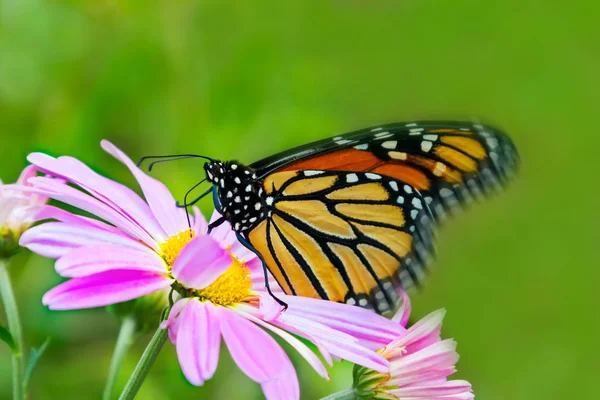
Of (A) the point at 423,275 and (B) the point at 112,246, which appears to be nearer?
(B) the point at 112,246

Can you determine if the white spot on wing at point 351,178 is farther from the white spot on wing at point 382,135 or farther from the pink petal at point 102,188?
the pink petal at point 102,188

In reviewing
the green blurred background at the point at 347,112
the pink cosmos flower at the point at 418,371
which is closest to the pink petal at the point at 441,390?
the pink cosmos flower at the point at 418,371

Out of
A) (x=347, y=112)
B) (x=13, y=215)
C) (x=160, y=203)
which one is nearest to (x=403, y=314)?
(x=160, y=203)

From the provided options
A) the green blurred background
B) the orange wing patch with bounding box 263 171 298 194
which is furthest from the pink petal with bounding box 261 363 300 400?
the green blurred background

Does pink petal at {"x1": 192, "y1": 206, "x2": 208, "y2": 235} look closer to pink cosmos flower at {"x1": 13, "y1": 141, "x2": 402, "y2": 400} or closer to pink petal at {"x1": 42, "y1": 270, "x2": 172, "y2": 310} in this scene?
pink cosmos flower at {"x1": 13, "y1": 141, "x2": 402, "y2": 400}

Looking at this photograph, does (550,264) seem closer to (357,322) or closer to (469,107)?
(469,107)

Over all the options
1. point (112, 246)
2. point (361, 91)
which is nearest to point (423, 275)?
point (112, 246)

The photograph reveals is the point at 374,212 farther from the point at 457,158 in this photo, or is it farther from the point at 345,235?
the point at 457,158
